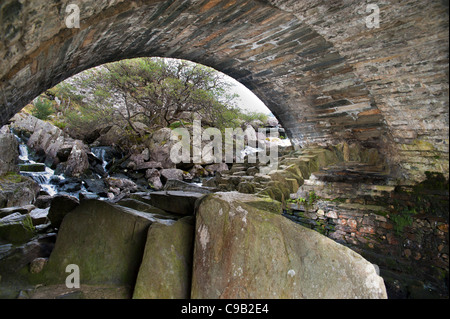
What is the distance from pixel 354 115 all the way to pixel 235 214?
3043 millimetres

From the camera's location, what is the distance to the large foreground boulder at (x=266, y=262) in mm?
1798

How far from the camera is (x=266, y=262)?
186 cm

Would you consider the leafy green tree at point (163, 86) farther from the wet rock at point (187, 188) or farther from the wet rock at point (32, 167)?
the wet rock at point (187, 188)

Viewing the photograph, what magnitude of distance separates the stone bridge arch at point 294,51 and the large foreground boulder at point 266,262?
1.64 meters

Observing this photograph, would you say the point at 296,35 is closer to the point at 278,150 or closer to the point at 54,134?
the point at 278,150

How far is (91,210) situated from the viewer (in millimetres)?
2439

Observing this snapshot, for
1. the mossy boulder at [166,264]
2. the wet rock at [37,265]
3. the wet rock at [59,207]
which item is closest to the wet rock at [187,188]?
the wet rock at [59,207]

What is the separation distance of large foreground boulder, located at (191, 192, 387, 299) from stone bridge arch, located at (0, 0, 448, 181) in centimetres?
164

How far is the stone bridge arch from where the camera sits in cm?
164

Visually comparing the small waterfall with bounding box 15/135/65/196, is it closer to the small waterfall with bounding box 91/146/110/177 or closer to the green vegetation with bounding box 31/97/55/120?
the small waterfall with bounding box 91/146/110/177

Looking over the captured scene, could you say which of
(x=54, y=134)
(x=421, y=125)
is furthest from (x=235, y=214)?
(x=54, y=134)

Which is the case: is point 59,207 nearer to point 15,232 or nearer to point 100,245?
point 15,232

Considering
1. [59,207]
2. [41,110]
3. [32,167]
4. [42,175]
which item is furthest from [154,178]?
[41,110]
